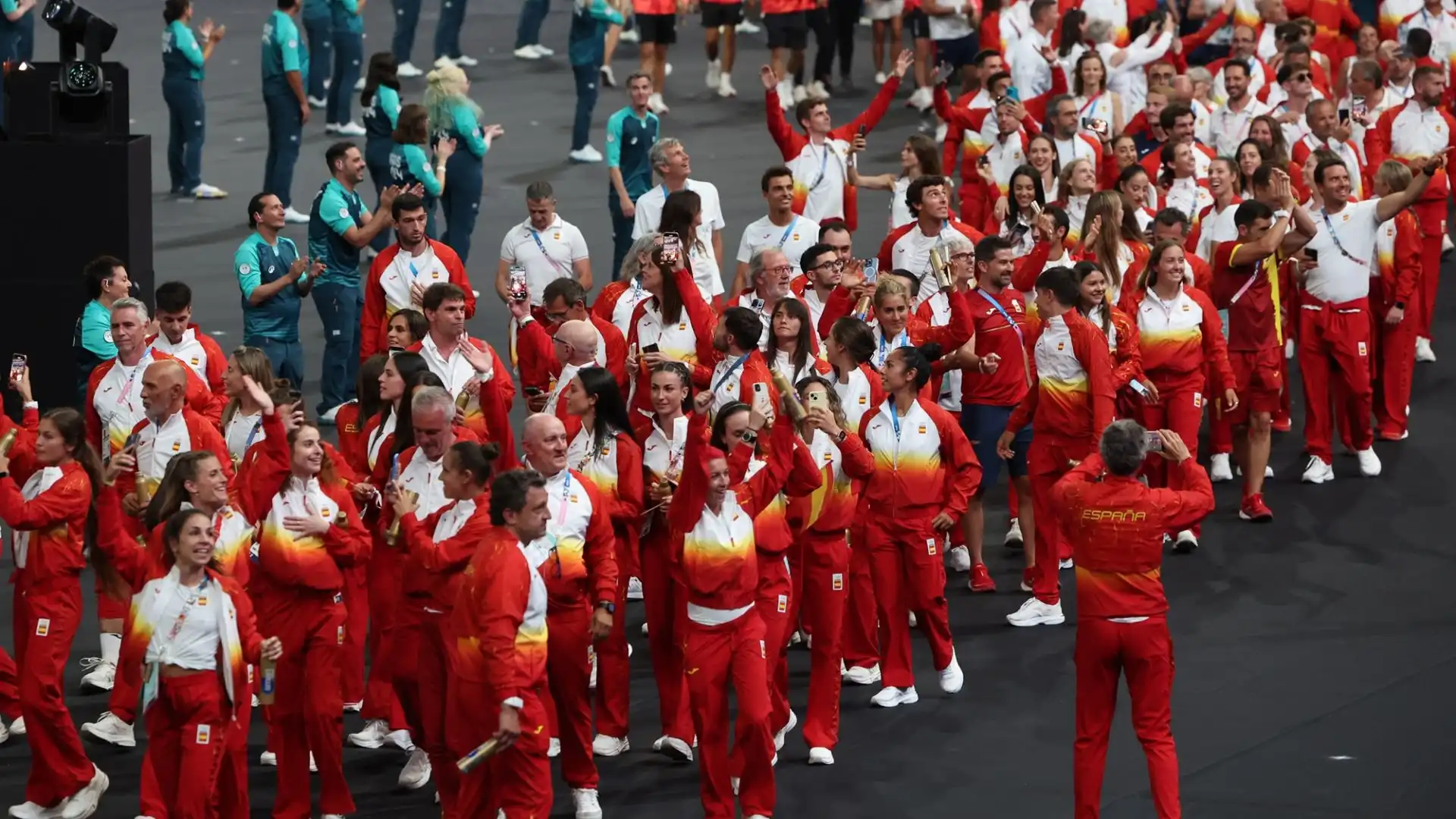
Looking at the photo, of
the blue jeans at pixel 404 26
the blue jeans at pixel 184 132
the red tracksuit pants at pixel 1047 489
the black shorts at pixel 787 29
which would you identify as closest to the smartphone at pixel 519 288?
the red tracksuit pants at pixel 1047 489

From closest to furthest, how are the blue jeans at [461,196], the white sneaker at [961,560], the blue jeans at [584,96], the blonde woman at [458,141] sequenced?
1. the white sneaker at [961,560]
2. the blonde woman at [458,141]
3. the blue jeans at [461,196]
4. the blue jeans at [584,96]

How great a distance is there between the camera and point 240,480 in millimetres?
8688

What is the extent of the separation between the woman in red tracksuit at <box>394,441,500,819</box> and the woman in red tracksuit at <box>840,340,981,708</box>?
7.38ft

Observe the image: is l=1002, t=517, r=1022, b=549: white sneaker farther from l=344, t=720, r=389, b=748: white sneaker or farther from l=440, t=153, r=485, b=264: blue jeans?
l=440, t=153, r=485, b=264: blue jeans

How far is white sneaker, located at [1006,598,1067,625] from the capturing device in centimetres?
1097

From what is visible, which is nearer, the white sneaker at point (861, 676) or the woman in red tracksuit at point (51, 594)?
the woman in red tracksuit at point (51, 594)

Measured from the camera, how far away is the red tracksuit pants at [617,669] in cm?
925

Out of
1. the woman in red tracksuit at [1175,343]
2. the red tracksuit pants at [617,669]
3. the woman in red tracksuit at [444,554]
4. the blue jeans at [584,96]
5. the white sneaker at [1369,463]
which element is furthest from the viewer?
the blue jeans at [584,96]

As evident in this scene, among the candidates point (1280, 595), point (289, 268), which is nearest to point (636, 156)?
point (289, 268)

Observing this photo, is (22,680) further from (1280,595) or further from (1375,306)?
(1375,306)

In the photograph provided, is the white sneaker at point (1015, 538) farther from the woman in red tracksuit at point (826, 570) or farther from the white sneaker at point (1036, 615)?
the woman in red tracksuit at point (826, 570)

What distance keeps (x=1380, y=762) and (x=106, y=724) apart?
5.67 metres

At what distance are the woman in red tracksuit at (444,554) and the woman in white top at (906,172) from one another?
5020mm

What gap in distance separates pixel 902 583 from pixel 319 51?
11901 millimetres
